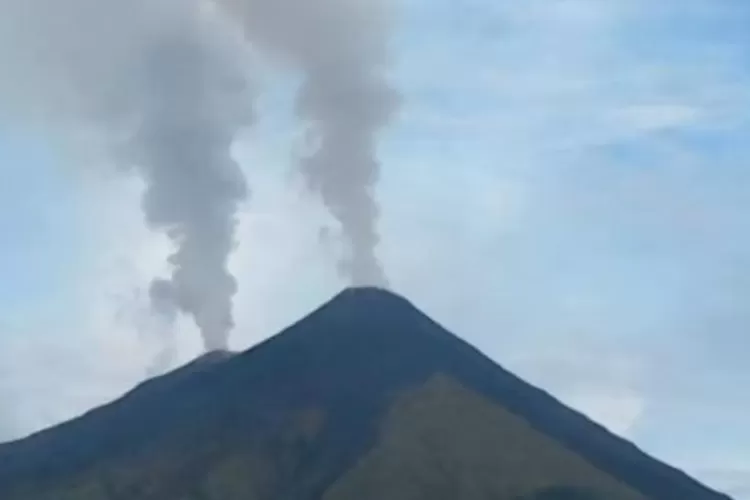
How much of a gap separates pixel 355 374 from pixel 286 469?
23037 millimetres

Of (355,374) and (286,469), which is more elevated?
(355,374)

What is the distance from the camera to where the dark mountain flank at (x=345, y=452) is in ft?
566

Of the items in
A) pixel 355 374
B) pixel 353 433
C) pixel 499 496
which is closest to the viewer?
pixel 499 496

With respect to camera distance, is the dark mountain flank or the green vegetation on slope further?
the dark mountain flank

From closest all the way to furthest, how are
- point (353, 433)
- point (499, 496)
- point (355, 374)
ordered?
1. point (499, 496)
2. point (353, 433)
3. point (355, 374)

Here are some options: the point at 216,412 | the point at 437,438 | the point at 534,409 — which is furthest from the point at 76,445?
the point at 534,409

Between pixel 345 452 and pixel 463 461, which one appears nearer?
pixel 345 452

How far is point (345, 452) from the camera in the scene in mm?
179375

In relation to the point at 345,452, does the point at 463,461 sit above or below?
below

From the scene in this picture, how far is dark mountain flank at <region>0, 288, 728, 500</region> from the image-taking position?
17238 cm

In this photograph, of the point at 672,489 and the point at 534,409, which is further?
the point at 534,409

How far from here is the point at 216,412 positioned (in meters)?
192

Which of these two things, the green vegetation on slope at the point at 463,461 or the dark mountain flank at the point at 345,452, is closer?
the green vegetation on slope at the point at 463,461

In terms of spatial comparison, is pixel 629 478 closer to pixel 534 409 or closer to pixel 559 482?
pixel 559 482
